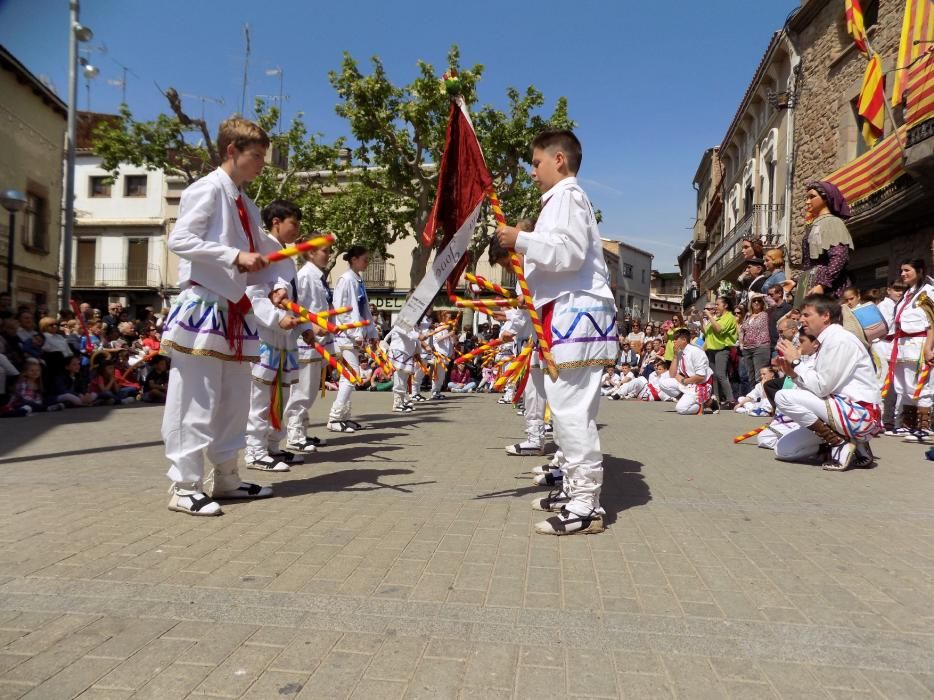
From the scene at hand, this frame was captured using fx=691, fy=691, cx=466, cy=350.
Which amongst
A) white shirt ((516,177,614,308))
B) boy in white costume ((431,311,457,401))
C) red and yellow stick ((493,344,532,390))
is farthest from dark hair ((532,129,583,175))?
boy in white costume ((431,311,457,401))

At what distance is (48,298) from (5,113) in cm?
620

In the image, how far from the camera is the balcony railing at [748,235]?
79.8 ft

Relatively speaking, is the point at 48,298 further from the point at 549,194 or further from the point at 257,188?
the point at 549,194

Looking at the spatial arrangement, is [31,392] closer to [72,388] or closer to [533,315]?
[72,388]

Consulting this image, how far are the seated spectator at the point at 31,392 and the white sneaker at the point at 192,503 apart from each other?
23.9 feet

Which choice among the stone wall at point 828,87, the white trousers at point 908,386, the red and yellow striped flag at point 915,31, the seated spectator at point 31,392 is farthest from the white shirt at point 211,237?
the stone wall at point 828,87

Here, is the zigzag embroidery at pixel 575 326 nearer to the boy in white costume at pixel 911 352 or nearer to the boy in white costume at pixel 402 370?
the boy in white costume at pixel 911 352

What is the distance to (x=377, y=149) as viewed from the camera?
75.2ft

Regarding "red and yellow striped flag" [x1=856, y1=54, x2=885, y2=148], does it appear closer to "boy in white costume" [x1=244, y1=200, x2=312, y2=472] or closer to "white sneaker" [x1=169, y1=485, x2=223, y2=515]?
"boy in white costume" [x1=244, y1=200, x2=312, y2=472]

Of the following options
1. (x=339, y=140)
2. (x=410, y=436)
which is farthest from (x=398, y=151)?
(x=410, y=436)

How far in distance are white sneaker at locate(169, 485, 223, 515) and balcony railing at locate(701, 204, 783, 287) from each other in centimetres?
1983

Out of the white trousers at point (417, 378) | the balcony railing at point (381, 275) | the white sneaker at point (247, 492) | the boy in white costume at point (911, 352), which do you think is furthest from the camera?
the balcony railing at point (381, 275)

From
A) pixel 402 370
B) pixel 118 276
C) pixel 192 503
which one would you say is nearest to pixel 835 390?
pixel 192 503

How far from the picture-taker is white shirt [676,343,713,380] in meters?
12.3
